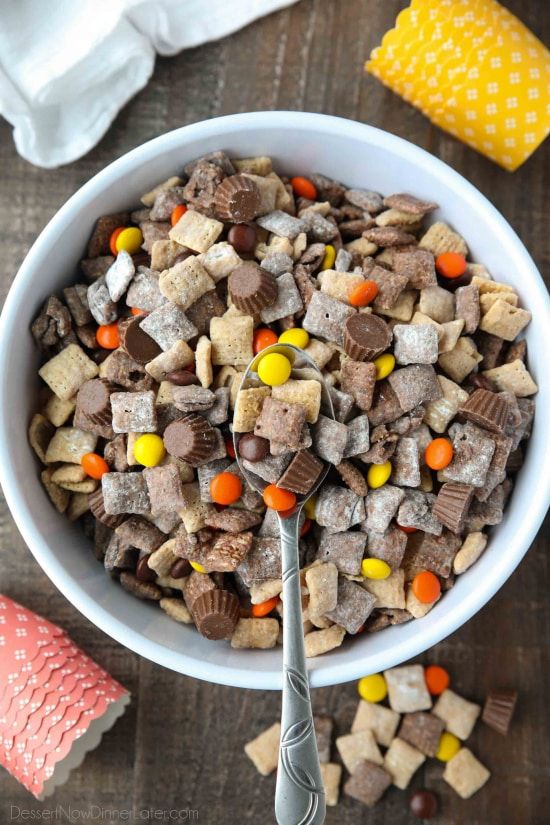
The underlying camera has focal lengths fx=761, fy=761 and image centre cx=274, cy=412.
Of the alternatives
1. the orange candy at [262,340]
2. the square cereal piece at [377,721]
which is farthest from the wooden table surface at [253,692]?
the orange candy at [262,340]

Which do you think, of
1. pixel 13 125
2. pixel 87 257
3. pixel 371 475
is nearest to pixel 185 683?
pixel 371 475

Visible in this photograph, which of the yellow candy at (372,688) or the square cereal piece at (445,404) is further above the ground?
the square cereal piece at (445,404)

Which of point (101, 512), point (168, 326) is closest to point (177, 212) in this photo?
point (168, 326)

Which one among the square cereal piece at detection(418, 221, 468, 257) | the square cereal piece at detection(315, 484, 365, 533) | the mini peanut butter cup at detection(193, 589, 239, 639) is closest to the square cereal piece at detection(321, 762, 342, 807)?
the mini peanut butter cup at detection(193, 589, 239, 639)

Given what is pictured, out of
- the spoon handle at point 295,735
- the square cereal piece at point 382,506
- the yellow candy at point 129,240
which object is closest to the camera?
the spoon handle at point 295,735

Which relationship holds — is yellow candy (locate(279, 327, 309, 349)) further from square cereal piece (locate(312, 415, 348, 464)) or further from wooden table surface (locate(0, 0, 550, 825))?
wooden table surface (locate(0, 0, 550, 825))

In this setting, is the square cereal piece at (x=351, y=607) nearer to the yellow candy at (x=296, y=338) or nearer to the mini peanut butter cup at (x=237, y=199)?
the yellow candy at (x=296, y=338)
